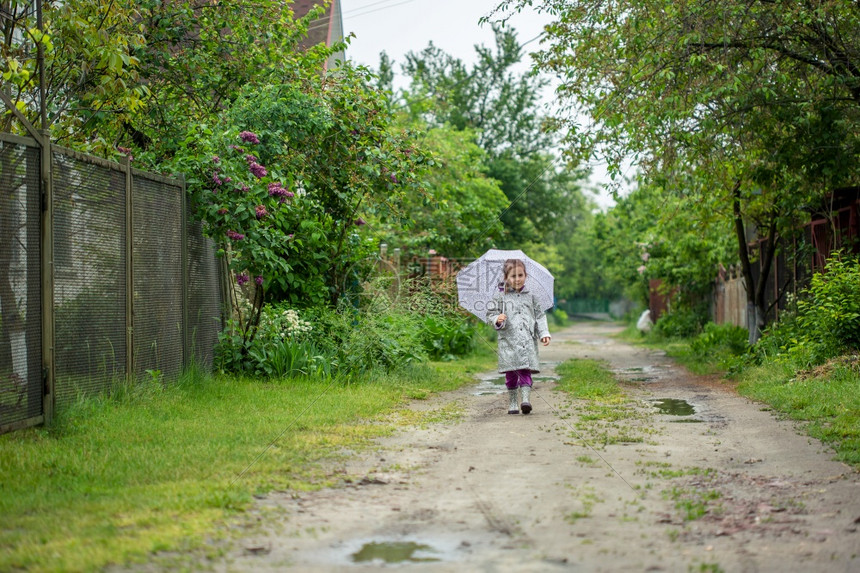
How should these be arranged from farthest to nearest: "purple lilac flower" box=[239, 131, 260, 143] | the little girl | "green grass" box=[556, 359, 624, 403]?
1. "green grass" box=[556, 359, 624, 403]
2. "purple lilac flower" box=[239, 131, 260, 143]
3. the little girl

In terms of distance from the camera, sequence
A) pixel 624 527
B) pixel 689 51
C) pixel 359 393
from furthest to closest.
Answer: pixel 689 51 < pixel 359 393 < pixel 624 527

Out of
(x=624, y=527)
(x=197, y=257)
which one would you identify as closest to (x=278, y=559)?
(x=624, y=527)

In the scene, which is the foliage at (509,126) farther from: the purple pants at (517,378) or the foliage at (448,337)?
the purple pants at (517,378)

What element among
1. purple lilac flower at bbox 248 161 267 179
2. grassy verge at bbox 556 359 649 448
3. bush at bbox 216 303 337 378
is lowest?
grassy verge at bbox 556 359 649 448

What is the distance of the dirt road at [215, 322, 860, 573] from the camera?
13.8ft

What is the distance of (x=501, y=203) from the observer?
3081 centimetres

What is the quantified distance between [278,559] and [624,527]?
181 centimetres

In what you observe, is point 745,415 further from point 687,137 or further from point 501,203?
point 501,203

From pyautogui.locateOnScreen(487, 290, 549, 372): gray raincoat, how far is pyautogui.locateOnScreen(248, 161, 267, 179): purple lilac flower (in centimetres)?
306

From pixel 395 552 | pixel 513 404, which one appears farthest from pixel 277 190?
pixel 395 552

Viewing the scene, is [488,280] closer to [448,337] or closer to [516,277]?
[448,337]

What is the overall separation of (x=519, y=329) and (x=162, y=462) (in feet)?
15.5

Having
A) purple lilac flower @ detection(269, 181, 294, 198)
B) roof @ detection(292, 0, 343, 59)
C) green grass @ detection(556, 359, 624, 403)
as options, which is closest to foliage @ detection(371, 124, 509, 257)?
roof @ detection(292, 0, 343, 59)

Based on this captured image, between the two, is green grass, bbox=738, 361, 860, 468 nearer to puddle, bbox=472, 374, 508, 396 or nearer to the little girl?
the little girl
